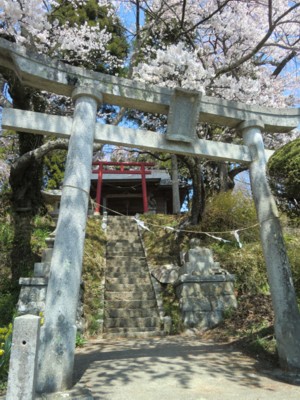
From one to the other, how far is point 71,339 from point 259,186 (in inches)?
131

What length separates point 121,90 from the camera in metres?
4.75

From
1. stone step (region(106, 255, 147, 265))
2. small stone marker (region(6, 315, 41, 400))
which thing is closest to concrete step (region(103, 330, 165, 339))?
stone step (region(106, 255, 147, 265))

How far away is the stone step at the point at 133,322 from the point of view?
721 cm

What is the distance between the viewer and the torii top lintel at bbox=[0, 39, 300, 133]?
4359mm

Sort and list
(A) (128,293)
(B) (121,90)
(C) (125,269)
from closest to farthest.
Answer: (B) (121,90) → (A) (128,293) → (C) (125,269)

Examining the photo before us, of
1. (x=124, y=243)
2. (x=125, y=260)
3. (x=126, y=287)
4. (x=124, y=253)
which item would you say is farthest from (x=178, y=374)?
(x=124, y=243)

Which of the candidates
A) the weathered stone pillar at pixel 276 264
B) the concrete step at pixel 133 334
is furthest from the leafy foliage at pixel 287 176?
the concrete step at pixel 133 334

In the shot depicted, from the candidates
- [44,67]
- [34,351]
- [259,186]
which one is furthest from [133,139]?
[34,351]

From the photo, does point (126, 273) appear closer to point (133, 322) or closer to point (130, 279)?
point (130, 279)

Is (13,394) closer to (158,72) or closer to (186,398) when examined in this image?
(186,398)

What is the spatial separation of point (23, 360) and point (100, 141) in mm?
2876

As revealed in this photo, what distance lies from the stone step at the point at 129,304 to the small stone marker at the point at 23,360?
16.8 feet

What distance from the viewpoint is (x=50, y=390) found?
3283 mm

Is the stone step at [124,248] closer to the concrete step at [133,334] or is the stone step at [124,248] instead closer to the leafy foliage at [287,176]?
the concrete step at [133,334]
